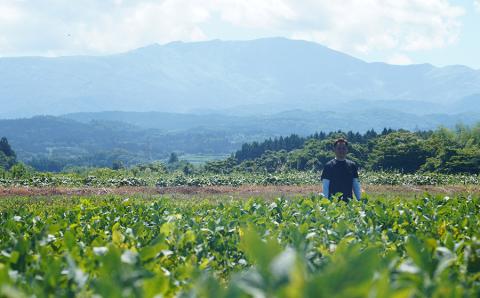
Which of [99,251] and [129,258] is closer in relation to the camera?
[129,258]

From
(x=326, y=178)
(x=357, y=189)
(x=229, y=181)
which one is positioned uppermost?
(x=326, y=178)

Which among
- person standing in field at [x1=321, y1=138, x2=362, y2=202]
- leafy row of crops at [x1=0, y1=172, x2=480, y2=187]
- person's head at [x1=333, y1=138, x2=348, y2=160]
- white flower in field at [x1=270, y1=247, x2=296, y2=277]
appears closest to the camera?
white flower in field at [x1=270, y1=247, x2=296, y2=277]

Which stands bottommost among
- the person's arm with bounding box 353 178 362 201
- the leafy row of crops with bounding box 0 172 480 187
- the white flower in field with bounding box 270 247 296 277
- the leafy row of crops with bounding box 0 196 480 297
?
the leafy row of crops with bounding box 0 172 480 187

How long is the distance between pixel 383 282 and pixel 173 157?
99853 mm

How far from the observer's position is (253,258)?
133 inches

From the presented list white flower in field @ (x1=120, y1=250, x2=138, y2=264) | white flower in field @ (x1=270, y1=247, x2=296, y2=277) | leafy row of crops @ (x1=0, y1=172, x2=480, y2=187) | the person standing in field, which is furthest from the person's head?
leafy row of crops @ (x1=0, y1=172, x2=480, y2=187)

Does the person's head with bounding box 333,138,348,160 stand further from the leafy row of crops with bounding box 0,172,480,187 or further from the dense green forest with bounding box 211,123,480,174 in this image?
the dense green forest with bounding box 211,123,480,174

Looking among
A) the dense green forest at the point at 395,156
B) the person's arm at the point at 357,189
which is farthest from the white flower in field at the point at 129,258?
the dense green forest at the point at 395,156

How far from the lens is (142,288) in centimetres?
202

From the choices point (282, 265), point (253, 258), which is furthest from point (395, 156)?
point (282, 265)

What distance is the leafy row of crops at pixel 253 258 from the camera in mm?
1725

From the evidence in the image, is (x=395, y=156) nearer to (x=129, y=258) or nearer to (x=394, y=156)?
(x=394, y=156)

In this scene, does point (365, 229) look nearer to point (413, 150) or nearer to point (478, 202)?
point (478, 202)

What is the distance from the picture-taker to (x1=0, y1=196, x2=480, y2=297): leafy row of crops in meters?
1.72
